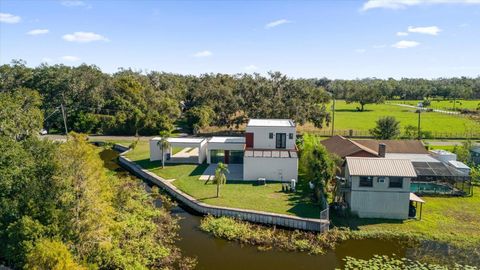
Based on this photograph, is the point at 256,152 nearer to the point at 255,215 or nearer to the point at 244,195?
the point at 244,195

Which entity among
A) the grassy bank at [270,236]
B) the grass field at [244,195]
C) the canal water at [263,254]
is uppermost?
the grass field at [244,195]

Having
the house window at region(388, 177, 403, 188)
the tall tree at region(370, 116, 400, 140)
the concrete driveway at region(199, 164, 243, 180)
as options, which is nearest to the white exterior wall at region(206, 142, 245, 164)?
the concrete driveway at region(199, 164, 243, 180)

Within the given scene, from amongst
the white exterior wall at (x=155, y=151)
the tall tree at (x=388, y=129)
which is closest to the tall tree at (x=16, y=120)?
the white exterior wall at (x=155, y=151)

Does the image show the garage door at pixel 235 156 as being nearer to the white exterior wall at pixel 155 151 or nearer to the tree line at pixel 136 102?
the white exterior wall at pixel 155 151

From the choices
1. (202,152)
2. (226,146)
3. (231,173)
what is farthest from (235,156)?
(231,173)

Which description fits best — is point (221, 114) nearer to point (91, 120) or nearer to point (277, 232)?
point (91, 120)

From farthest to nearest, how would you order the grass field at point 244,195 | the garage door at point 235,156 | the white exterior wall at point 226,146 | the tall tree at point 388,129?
the tall tree at point 388,129 → the garage door at point 235,156 → the white exterior wall at point 226,146 → the grass field at point 244,195

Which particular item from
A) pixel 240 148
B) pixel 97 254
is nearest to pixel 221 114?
pixel 240 148

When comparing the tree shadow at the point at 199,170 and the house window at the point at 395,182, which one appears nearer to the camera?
the house window at the point at 395,182

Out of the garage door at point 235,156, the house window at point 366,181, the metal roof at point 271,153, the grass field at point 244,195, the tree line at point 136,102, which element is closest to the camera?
the house window at point 366,181
